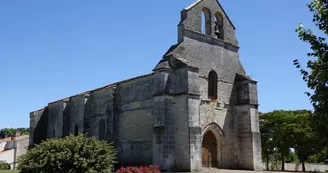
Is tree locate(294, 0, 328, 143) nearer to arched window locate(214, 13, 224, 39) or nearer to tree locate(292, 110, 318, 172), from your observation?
arched window locate(214, 13, 224, 39)

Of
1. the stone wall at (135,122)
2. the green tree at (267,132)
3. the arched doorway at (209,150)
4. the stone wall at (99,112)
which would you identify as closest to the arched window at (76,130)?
the stone wall at (99,112)

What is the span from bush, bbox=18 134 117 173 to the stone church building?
552cm

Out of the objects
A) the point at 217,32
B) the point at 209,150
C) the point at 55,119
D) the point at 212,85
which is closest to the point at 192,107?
the point at 212,85

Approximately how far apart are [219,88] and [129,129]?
713 cm

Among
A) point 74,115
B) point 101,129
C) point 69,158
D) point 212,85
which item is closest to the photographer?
point 69,158

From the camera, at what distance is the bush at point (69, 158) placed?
600 inches

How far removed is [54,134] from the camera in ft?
117

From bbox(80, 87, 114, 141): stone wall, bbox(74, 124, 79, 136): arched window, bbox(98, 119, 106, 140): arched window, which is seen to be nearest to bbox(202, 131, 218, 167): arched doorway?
bbox(80, 87, 114, 141): stone wall

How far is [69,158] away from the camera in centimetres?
1527

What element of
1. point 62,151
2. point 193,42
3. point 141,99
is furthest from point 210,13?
point 62,151

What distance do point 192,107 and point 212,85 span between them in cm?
399

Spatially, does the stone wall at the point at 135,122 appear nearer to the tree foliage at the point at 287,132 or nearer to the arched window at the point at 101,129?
the arched window at the point at 101,129

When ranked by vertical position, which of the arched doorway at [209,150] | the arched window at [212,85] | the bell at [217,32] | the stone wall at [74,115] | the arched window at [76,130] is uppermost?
the bell at [217,32]

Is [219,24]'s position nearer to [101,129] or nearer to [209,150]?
[209,150]
